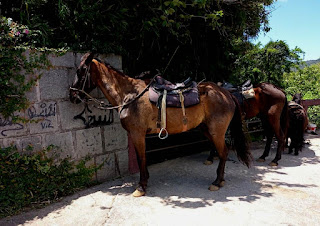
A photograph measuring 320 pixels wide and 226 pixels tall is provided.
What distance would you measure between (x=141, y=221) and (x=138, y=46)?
12.2ft

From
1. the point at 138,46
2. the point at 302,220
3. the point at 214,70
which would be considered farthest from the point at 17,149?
the point at 214,70

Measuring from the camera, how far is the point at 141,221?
9.73ft

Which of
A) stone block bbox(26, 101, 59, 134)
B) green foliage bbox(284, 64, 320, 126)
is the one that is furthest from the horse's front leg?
green foliage bbox(284, 64, 320, 126)

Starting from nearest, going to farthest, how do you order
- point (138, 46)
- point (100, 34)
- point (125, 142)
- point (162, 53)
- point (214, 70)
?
1. point (100, 34)
2. point (125, 142)
3. point (138, 46)
4. point (162, 53)
5. point (214, 70)

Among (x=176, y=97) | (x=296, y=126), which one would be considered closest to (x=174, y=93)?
(x=176, y=97)

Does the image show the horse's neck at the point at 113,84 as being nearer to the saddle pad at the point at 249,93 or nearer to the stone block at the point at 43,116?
the stone block at the point at 43,116

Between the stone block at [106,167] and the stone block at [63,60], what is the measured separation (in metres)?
1.65

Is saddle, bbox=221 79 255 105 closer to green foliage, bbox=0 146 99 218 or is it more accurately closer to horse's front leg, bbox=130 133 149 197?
horse's front leg, bbox=130 133 149 197

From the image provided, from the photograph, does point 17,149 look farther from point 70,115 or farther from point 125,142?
point 125,142

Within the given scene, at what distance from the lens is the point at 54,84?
3.70 meters

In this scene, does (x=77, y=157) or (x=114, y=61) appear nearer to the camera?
(x=77, y=157)

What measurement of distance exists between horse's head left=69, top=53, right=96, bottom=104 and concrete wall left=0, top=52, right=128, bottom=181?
8.6 inches

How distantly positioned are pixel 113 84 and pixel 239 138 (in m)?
2.38

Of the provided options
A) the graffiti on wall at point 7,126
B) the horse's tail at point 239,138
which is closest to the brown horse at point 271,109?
the horse's tail at point 239,138
